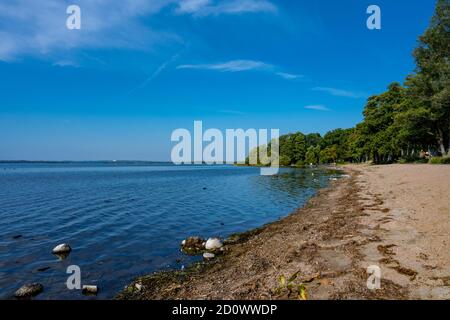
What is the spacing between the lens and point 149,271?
11453mm

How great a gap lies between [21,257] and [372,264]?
15.3m

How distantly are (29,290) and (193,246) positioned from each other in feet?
23.0

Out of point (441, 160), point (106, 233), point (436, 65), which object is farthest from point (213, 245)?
point (441, 160)

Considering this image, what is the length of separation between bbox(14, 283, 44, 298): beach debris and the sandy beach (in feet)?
10.1

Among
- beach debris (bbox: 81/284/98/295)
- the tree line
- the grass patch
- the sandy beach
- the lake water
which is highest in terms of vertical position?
the tree line

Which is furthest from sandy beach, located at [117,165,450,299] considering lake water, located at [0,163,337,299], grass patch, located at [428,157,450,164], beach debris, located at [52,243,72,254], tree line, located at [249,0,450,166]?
grass patch, located at [428,157,450,164]

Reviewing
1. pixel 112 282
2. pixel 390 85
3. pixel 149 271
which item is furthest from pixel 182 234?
pixel 390 85

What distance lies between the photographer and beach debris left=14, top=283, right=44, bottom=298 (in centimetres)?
927

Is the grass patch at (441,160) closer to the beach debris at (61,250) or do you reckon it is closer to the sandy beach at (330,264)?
the sandy beach at (330,264)

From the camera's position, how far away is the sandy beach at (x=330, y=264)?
741 cm

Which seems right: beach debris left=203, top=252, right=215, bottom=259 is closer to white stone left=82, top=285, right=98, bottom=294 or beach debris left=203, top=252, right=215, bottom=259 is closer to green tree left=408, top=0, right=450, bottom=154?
white stone left=82, top=285, right=98, bottom=294

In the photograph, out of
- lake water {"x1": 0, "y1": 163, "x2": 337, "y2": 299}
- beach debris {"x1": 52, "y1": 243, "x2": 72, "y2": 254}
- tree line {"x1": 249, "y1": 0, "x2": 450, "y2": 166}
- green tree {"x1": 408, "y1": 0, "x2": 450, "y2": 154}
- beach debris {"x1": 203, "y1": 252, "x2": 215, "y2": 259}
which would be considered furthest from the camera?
tree line {"x1": 249, "y1": 0, "x2": 450, "y2": 166}

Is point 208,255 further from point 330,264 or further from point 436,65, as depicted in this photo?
point 436,65
